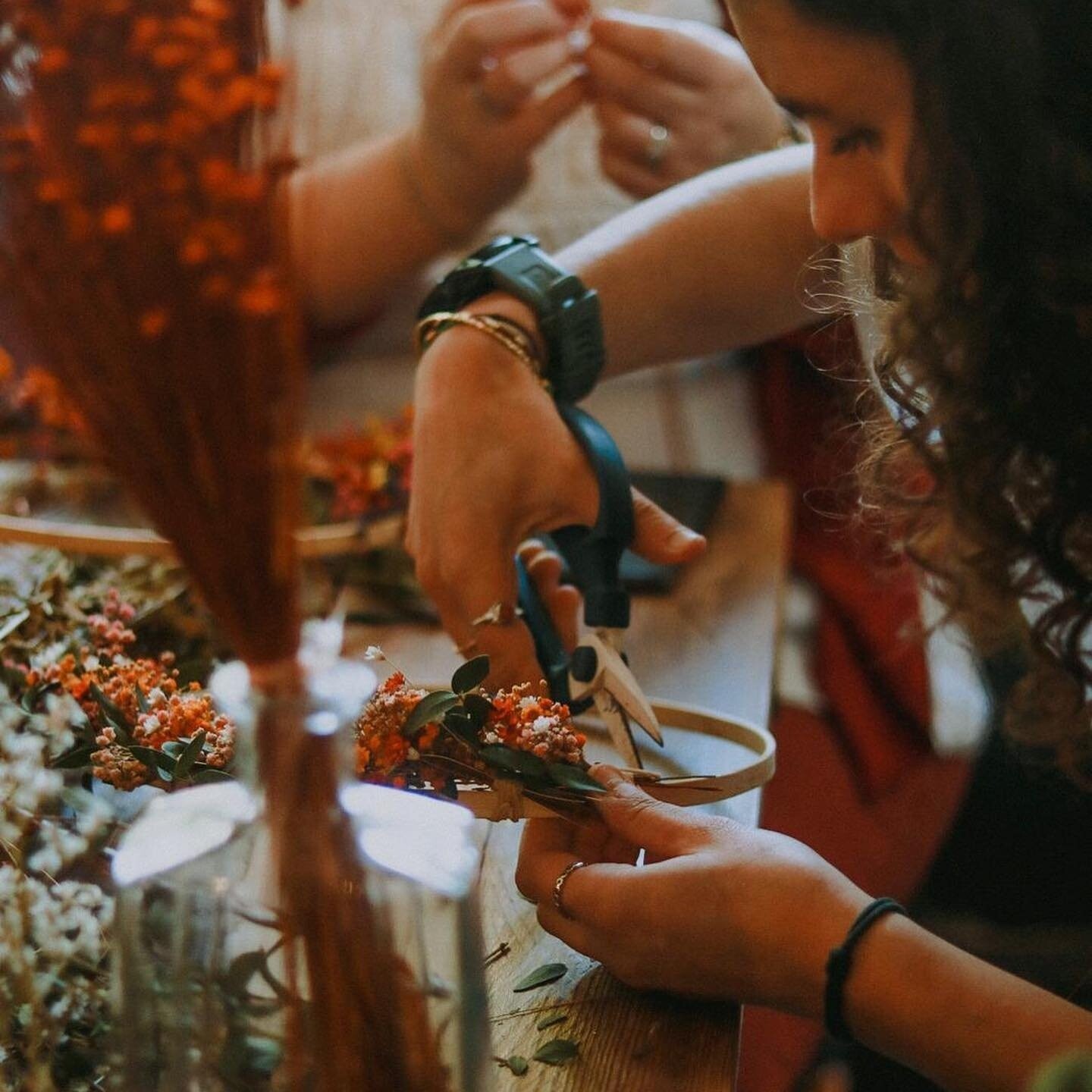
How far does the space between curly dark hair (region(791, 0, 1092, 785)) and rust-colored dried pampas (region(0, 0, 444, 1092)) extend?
1.02 ft

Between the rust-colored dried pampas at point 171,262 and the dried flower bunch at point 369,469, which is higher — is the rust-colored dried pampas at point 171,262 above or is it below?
above

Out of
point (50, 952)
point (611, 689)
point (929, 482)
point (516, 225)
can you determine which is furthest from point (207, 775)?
point (516, 225)

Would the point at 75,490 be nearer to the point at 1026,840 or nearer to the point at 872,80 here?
the point at 872,80

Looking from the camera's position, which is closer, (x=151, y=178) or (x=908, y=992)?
(x=151, y=178)

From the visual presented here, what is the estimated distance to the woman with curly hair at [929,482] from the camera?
1.79 ft

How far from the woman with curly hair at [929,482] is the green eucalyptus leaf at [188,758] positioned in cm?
17

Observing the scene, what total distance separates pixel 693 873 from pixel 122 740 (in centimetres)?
30

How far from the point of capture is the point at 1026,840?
1645mm

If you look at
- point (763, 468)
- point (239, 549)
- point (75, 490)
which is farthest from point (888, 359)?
point (75, 490)

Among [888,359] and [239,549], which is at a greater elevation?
[239,549]

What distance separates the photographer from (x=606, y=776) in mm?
660

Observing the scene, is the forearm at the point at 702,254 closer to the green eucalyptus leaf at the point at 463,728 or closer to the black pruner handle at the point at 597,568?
the black pruner handle at the point at 597,568

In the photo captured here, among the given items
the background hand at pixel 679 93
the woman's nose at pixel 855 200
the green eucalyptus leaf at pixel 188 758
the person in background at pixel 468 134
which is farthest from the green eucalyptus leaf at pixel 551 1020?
the background hand at pixel 679 93

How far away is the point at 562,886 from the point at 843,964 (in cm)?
A: 14
